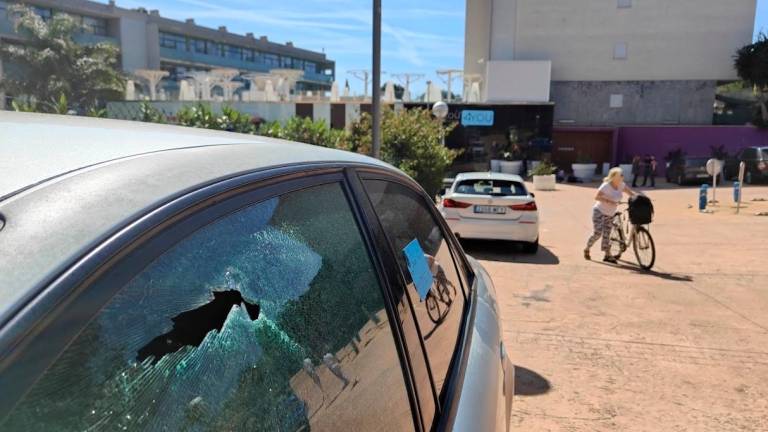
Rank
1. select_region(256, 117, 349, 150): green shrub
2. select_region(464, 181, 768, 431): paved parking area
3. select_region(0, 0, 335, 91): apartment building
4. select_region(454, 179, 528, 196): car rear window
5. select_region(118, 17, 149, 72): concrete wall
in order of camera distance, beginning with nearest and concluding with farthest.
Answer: select_region(464, 181, 768, 431): paved parking area → select_region(454, 179, 528, 196): car rear window → select_region(256, 117, 349, 150): green shrub → select_region(0, 0, 335, 91): apartment building → select_region(118, 17, 149, 72): concrete wall

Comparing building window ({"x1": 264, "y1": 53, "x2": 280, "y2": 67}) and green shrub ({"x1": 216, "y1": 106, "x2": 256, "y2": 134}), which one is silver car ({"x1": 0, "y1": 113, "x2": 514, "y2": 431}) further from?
building window ({"x1": 264, "y1": 53, "x2": 280, "y2": 67})

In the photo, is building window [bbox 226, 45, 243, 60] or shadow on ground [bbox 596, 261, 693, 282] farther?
building window [bbox 226, 45, 243, 60]

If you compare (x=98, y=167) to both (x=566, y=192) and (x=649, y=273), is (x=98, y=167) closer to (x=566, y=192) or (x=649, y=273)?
(x=649, y=273)

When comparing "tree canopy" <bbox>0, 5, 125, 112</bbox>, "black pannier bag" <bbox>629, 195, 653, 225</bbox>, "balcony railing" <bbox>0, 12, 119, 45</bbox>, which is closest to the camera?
"black pannier bag" <bbox>629, 195, 653, 225</bbox>

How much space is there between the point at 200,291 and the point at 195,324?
6cm

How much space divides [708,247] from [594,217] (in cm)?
299

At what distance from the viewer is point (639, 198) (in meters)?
8.52

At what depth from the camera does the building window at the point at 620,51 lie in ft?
116

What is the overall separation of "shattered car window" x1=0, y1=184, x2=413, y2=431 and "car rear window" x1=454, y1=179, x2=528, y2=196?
8798 mm

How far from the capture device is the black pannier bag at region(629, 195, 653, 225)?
844cm

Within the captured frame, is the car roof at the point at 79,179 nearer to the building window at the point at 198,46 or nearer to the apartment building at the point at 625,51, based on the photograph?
the apartment building at the point at 625,51

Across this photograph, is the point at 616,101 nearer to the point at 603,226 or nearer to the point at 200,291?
the point at 603,226

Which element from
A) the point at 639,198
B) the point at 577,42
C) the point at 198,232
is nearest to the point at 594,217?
the point at 639,198

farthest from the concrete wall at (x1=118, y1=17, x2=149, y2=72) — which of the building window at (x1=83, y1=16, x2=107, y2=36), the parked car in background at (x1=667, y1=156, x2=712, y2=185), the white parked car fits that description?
the white parked car
